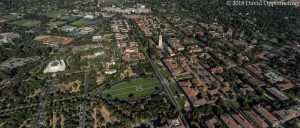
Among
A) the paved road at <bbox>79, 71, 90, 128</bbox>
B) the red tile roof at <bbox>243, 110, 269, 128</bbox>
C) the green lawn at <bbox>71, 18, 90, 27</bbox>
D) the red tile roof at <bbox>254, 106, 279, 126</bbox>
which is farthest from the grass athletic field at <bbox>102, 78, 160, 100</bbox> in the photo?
the green lawn at <bbox>71, 18, 90, 27</bbox>

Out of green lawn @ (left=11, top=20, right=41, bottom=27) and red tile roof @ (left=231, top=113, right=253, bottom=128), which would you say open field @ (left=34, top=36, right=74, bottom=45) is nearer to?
green lawn @ (left=11, top=20, right=41, bottom=27)

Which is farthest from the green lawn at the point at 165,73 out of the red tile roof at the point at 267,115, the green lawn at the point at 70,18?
the green lawn at the point at 70,18

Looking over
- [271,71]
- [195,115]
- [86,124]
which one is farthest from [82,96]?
[271,71]

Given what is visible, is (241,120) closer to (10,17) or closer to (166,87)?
(166,87)

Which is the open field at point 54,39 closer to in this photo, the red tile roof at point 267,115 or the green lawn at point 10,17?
the green lawn at point 10,17

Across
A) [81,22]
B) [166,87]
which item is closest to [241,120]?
[166,87]

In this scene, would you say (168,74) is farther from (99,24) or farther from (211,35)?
(99,24)
